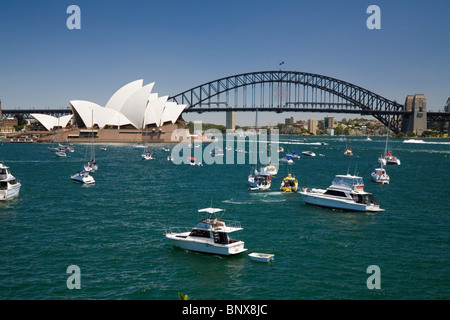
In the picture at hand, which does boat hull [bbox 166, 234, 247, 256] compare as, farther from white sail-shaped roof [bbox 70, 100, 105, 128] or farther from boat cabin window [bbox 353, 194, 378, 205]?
white sail-shaped roof [bbox 70, 100, 105, 128]

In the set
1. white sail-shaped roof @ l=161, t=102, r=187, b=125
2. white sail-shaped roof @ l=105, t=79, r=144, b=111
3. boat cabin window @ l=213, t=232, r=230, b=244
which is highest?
white sail-shaped roof @ l=105, t=79, r=144, b=111

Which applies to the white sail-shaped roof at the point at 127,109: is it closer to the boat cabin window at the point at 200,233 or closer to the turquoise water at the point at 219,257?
the turquoise water at the point at 219,257

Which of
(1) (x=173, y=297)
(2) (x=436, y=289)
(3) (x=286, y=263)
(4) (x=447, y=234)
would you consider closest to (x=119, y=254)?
(1) (x=173, y=297)

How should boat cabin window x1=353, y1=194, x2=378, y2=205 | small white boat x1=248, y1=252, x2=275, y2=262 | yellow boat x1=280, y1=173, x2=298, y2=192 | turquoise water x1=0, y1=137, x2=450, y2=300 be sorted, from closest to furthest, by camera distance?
turquoise water x1=0, y1=137, x2=450, y2=300 < small white boat x1=248, y1=252, x2=275, y2=262 < boat cabin window x1=353, y1=194, x2=378, y2=205 < yellow boat x1=280, y1=173, x2=298, y2=192

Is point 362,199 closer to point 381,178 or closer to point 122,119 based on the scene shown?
point 381,178

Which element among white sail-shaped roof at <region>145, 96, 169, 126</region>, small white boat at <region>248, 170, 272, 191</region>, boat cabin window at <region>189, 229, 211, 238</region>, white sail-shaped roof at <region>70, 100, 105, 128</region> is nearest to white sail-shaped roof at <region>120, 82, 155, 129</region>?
white sail-shaped roof at <region>145, 96, 169, 126</region>

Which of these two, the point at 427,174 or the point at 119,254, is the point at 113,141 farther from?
the point at 119,254
